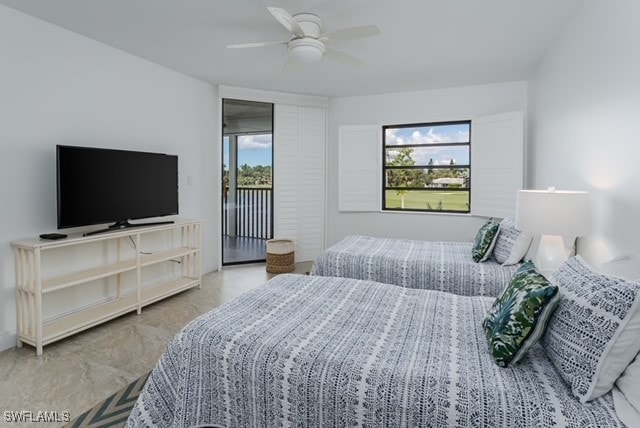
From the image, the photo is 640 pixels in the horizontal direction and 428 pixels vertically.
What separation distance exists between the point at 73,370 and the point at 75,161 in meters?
1.58

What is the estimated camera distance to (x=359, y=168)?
5.37 meters

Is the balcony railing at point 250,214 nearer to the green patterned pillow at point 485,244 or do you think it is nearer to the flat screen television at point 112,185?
the flat screen television at point 112,185

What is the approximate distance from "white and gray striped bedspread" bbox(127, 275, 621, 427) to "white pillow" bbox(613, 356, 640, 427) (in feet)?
0.08

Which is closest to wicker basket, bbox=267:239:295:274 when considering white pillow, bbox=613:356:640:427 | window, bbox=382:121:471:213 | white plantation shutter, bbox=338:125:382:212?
white plantation shutter, bbox=338:125:382:212

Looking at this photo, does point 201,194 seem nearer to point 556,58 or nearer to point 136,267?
point 136,267

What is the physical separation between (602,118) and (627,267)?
120 centimetres

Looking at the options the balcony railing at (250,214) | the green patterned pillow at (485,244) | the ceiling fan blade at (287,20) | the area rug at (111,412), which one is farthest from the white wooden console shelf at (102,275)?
the green patterned pillow at (485,244)

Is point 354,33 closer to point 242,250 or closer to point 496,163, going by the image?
point 496,163

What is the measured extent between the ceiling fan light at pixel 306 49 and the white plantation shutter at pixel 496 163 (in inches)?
104

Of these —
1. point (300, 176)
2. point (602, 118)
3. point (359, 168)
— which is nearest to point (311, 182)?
point (300, 176)

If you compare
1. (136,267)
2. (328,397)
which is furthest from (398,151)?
(328,397)

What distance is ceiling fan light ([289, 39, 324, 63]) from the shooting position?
9.14ft

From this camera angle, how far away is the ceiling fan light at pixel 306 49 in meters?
2.79

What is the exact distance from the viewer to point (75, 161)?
2932 mm
